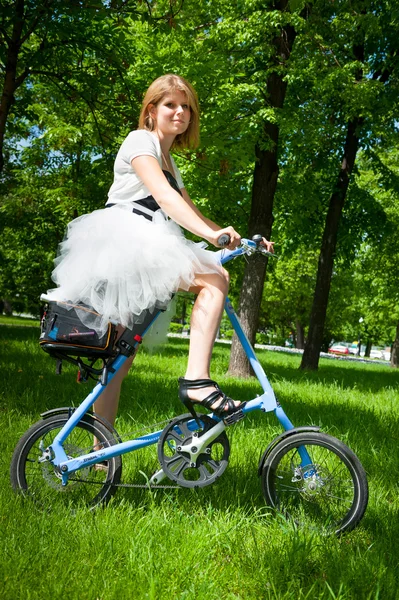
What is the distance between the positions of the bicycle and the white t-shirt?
573mm

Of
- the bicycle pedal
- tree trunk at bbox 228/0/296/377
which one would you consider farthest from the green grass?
tree trunk at bbox 228/0/296/377

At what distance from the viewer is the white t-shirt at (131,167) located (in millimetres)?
3002

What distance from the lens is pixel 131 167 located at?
3.07 metres

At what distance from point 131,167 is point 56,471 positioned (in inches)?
61.7

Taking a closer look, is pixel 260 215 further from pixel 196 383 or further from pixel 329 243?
pixel 196 383

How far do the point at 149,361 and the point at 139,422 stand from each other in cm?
574

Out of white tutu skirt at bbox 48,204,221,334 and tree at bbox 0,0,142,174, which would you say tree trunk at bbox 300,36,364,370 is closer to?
tree at bbox 0,0,142,174

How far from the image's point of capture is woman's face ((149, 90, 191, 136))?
10.2 feet

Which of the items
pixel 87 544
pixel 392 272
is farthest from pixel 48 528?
pixel 392 272

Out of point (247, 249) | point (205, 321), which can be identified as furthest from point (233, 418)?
point (247, 249)

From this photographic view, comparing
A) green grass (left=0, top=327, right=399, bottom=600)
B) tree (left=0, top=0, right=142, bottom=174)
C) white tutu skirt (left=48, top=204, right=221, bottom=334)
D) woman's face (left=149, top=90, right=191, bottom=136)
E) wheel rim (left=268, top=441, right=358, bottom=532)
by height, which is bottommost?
green grass (left=0, top=327, right=399, bottom=600)

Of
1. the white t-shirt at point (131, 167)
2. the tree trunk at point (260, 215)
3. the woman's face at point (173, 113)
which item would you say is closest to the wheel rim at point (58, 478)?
the white t-shirt at point (131, 167)

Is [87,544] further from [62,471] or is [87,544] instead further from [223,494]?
[223,494]

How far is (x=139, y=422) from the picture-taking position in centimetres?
493
